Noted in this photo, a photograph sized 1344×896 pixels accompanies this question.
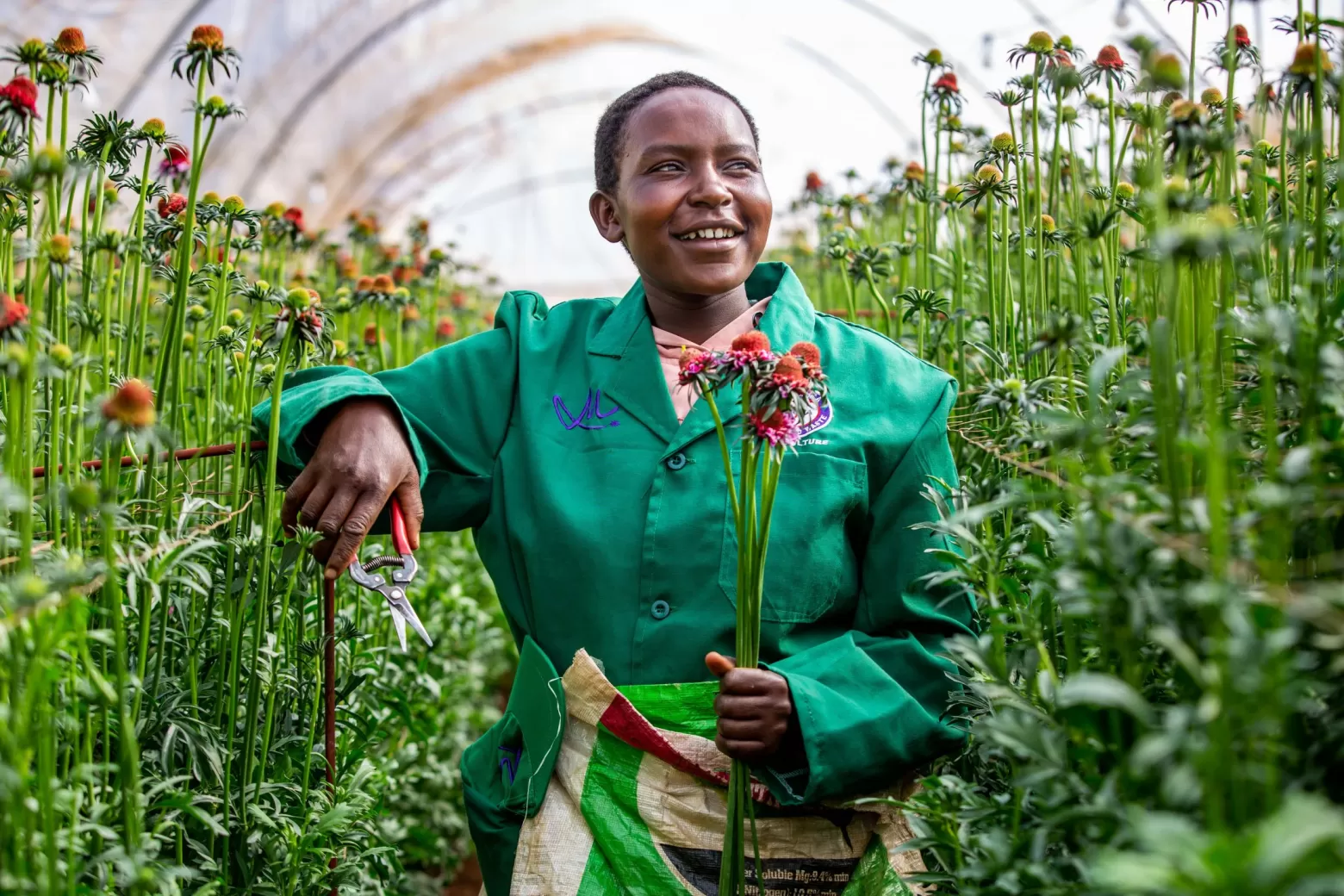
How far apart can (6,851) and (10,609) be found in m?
0.23

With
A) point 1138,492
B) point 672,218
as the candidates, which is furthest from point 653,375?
point 1138,492

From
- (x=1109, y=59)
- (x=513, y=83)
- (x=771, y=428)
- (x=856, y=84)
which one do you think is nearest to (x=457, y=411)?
(x=771, y=428)

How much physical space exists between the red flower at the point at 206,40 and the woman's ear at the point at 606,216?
75cm

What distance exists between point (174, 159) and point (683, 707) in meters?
1.27

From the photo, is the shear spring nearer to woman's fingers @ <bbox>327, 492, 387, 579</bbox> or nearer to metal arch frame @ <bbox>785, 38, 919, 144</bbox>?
woman's fingers @ <bbox>327, 492, 387, 579</bbox>

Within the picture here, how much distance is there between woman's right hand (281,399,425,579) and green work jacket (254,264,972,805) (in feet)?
0.14

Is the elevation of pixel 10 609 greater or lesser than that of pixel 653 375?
lesser

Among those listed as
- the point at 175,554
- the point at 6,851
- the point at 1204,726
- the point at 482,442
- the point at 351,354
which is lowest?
the point at 6,851

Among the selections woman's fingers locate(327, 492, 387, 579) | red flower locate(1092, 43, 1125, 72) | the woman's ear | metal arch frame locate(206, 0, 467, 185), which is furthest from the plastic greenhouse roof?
woman's fingers locate(327, 492, 387, 579)

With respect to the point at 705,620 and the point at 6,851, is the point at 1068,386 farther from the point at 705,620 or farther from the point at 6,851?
the point at 6,851

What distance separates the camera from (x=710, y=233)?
2021 mm

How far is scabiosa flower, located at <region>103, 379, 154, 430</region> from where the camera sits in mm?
Answer: 1298

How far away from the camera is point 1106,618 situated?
1.09 metres

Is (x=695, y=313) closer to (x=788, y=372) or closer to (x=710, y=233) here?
(x=710, y=233)
